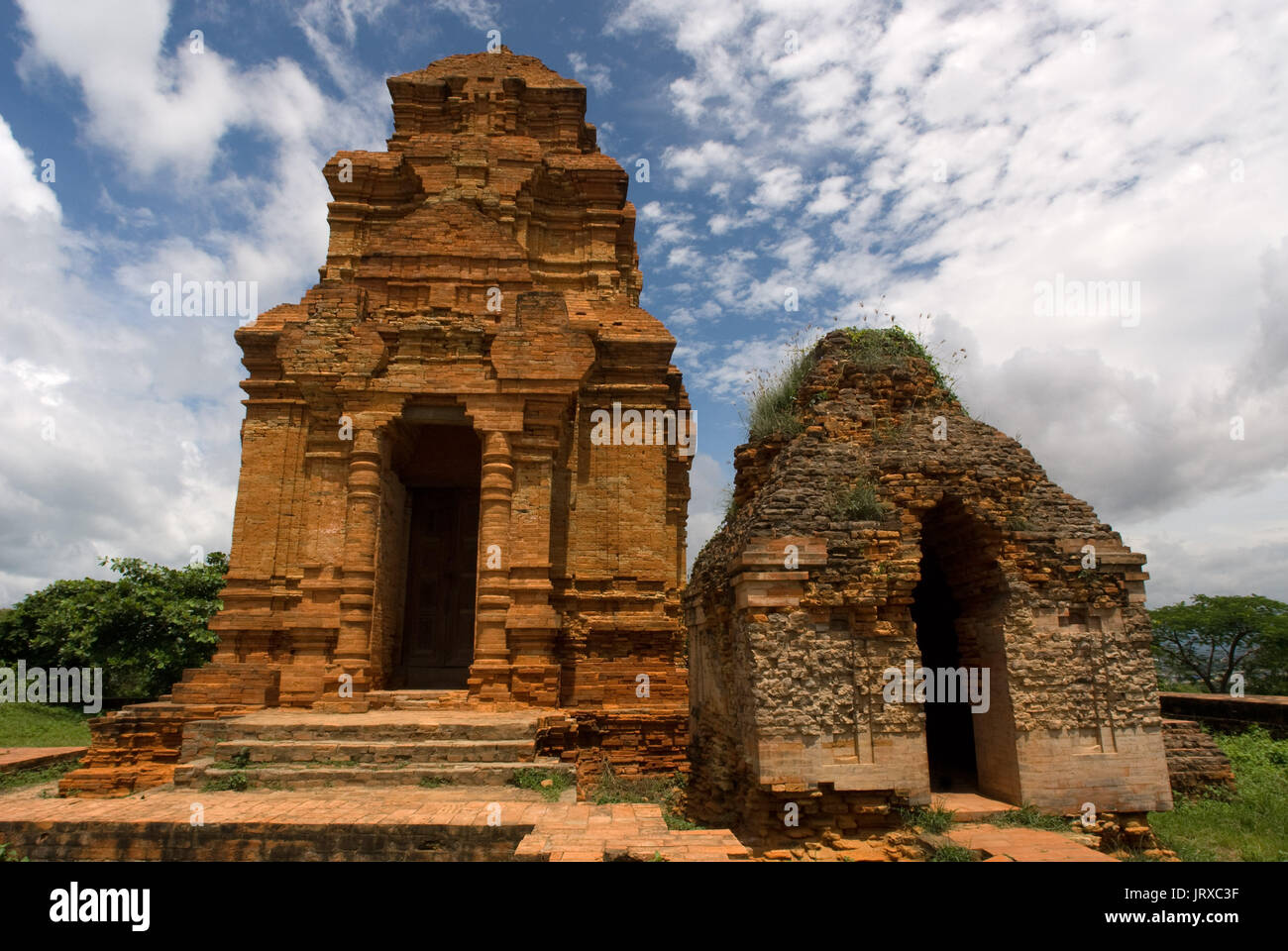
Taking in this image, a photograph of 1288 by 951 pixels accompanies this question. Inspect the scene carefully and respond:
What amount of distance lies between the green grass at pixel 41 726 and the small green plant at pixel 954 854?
1893 centimetres

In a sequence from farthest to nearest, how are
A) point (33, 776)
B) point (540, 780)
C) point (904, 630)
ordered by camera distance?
point (33, 776) → point (540, 780) → point (904, 630)

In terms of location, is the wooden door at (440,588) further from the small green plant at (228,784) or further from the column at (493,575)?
the small green plant at (228,784)

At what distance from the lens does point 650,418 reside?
1495 cm

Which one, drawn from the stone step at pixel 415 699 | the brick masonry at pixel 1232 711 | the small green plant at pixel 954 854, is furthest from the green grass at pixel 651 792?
the brick masonry at pixel 1232 711

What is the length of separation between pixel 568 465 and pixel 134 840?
9028 millimetres

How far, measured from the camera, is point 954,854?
24.7 feet

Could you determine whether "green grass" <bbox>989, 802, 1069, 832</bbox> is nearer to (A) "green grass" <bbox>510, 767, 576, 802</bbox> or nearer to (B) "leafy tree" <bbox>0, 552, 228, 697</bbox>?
(A) "green grass" <bbox>510, 767, 576, 802</bbox>

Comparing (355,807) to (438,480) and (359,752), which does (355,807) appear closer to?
(359,752)

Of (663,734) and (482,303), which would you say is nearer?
(663,734)

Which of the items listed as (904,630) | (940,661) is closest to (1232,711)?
(940,661)

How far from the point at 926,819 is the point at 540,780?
426cm
